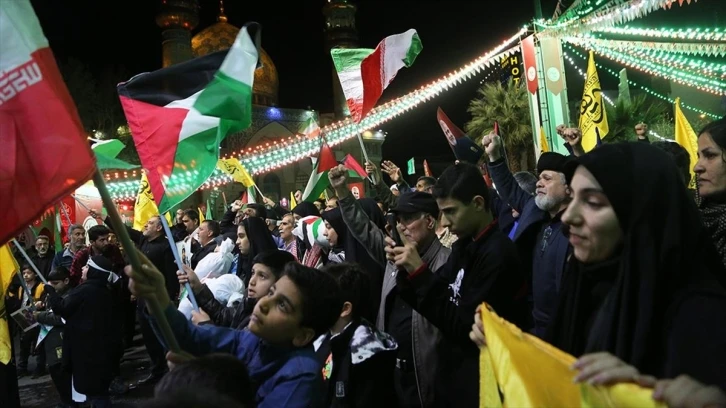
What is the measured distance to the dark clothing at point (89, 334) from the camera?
622cm

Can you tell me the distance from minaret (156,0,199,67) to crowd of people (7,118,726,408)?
34.9 m

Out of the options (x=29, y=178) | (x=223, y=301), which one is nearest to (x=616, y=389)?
(x=29, y=178)

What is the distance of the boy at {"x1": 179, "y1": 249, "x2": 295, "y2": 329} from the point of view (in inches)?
136

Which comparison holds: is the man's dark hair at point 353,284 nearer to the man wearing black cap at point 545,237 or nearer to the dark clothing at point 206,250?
the man wearing black cap at point 545,237

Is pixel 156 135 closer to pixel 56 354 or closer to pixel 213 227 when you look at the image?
pixel 213 227

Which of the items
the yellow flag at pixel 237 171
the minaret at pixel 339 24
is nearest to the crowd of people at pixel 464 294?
the yellow flag at pixel 237 171

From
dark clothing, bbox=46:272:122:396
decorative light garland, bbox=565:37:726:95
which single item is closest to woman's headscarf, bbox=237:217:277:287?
dark clothing, bbox=46:272:122:396

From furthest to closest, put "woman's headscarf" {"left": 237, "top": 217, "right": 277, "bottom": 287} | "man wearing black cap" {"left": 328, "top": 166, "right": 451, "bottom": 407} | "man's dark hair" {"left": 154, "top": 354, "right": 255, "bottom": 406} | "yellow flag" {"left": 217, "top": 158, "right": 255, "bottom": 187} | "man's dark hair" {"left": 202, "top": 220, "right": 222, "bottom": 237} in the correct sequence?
1. "yellow flag" {"left": 217, "top": 158, "right": 255, "bottom": 187}
2. "man's dark hair" {"left": 202, "top": 220, "right": 222, "bottom": 237}
3. "woman's headscarf" {"left": 237, "top": 217, "right": 277, "bottom": 287}
4. "man wearing black cap" {"left": 328, "top": 166, "right": 451, "bottom": 407}
5. "man's dark hair" {"left": 154, "top": 354, "right": 255, "bottom": 406}

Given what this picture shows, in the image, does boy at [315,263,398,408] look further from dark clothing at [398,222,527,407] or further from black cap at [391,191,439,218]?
black cap at [391,191,439,218]

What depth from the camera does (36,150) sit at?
2285 millimetres

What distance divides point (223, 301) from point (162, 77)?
2046 mm

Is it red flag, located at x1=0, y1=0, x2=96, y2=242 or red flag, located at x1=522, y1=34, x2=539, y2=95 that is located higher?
red flag, located at x1=0, y1=0, x2=96, y2=242

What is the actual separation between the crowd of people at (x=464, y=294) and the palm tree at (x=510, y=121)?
22707mm

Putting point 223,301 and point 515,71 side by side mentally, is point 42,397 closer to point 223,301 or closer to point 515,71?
point 223,301
